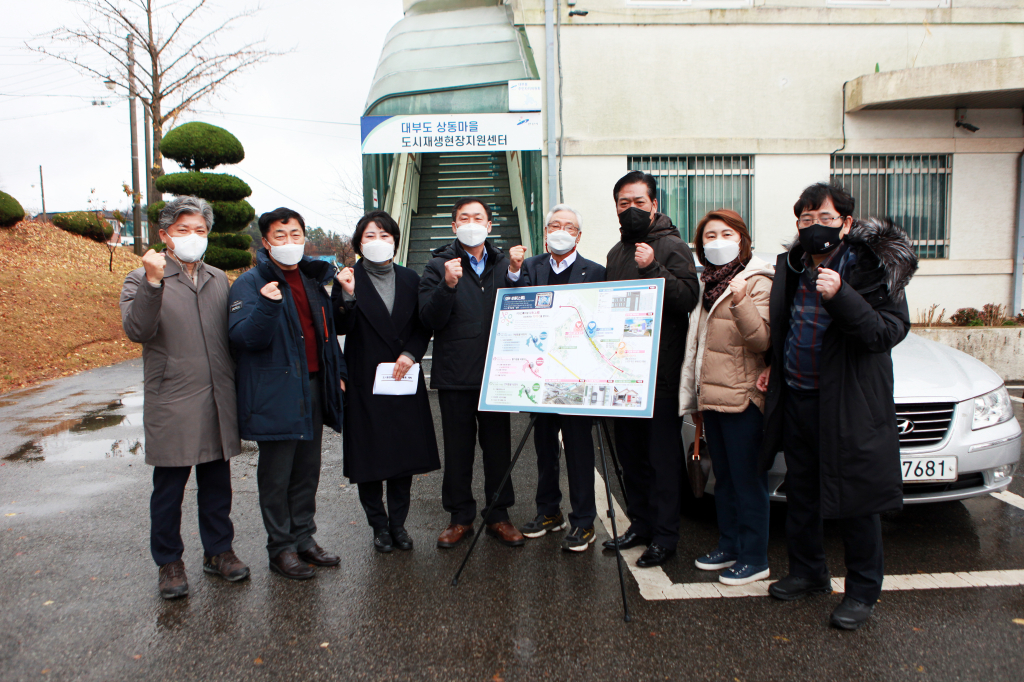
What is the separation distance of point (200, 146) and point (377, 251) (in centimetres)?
1387

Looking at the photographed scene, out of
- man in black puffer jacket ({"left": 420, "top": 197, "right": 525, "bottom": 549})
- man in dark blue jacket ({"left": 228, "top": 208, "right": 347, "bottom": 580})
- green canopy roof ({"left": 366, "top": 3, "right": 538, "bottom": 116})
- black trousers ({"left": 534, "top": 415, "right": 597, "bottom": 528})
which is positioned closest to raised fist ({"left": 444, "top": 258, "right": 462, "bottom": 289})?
man in black puffer jacket ({"left": 420, "top": 197, "right": 525, "bottom": 549})

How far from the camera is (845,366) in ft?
9.38

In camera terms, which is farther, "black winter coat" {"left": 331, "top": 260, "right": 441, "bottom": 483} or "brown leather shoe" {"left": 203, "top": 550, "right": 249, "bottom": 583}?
"black winter coat" {"left": 331, "top": 260, "right": 441, "bottom": 483}

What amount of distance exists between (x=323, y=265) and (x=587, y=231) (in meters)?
8.29

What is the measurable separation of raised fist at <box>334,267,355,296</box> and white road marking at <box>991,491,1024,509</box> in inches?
173

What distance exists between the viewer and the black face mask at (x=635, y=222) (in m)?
3.56

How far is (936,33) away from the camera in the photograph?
1147 centimetres

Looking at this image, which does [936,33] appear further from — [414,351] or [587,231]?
[414,351]

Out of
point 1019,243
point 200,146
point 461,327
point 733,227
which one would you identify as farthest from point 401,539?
point 200,146

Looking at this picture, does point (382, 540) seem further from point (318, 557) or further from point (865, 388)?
point (865, 388)

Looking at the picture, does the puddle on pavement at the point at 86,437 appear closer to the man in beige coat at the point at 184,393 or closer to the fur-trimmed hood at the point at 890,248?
the man in beige coat at the point at 184,393

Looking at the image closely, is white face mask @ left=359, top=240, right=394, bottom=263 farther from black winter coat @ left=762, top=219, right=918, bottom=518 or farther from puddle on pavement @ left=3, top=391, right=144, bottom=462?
puddle on pavement @ left=3, top=391, right=144, bottom=462

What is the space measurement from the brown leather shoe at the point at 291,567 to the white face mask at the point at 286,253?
1548mm

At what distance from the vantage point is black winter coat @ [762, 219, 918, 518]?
275cm
